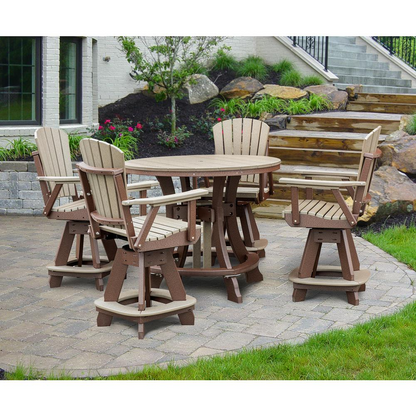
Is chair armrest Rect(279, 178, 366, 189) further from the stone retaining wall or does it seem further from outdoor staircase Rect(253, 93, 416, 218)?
the stone retaining wall

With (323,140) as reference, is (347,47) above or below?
above

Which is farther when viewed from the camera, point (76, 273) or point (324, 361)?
point (76, 273)

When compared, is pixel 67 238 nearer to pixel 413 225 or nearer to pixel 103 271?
pixel 103 271

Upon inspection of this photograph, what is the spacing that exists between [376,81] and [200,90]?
3.67m

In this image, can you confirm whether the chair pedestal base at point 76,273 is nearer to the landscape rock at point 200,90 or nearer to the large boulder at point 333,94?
the landscape rock at point 200,90

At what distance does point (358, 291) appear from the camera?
472 cm

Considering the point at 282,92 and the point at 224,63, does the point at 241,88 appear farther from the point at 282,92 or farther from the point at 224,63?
the point at 224,63

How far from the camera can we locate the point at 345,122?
30.6 ft

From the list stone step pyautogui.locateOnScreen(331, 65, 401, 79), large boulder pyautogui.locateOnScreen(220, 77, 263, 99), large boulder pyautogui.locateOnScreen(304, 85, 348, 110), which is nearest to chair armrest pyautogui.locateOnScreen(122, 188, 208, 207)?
large boulder pyautogui.locateOnScreen(220, 77, 263, 99)


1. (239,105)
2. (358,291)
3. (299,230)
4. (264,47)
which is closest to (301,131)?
(239,105)

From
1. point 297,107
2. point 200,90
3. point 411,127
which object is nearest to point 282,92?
point 297,107

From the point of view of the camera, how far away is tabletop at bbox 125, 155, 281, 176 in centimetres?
439

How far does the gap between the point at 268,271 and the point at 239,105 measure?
5.06 meters

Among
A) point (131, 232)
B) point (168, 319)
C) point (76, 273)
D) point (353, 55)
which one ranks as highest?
point (353, 55)
